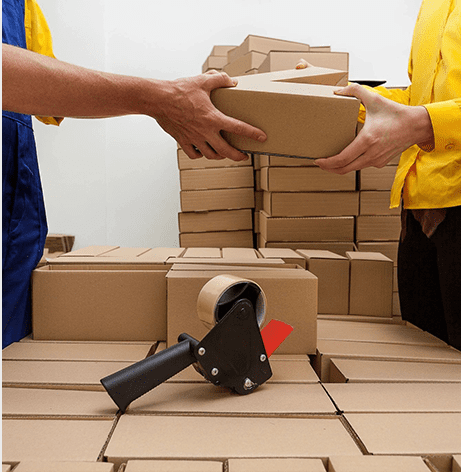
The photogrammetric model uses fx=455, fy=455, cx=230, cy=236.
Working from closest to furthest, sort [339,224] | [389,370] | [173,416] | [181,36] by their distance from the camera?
[173,416] → [389,370] → [339,224] → [181,36]

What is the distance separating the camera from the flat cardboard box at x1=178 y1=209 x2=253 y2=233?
2.41 meters

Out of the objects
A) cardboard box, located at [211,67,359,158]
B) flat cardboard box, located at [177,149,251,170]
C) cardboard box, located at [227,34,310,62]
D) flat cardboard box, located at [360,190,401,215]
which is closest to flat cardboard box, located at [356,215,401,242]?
flat cardboard box, located at [360,190,401,215]

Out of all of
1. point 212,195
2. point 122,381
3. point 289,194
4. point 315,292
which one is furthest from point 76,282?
point 212,195

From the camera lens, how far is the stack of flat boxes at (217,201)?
2.40m

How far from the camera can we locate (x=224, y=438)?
573 mm

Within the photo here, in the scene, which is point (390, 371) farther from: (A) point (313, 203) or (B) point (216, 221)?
(B) point (216, 221)

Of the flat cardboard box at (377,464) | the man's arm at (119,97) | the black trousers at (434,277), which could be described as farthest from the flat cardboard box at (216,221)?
the flat cardboard box at (377,464)

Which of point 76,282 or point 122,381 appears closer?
point 122,381

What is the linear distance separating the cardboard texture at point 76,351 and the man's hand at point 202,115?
45 centimetres

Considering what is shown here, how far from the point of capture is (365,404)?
2.22ft

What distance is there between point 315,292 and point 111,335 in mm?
453

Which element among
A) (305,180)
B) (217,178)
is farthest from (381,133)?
(217,178)

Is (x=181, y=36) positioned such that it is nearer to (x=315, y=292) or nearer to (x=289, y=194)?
(x=289, y=194)

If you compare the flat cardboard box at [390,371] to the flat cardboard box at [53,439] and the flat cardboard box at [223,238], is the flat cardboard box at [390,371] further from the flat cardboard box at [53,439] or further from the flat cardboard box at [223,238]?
the flat cardboard box at [223,238]
